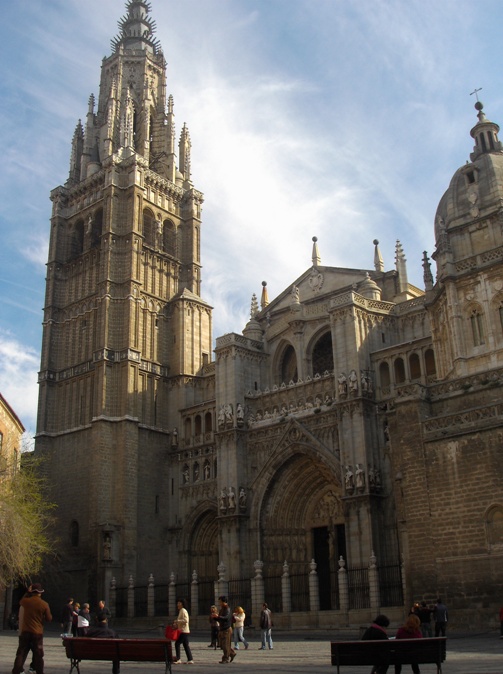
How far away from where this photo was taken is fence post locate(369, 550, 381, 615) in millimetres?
25609

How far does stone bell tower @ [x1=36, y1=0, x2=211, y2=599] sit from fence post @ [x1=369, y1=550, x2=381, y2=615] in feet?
46.0

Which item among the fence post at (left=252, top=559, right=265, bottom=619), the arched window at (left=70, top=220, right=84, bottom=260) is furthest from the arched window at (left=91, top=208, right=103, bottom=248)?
the fence post at (left=252, top=559, right=265, bottom=619)

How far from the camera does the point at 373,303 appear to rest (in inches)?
1326

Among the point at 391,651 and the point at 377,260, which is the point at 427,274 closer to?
the point at 377,260

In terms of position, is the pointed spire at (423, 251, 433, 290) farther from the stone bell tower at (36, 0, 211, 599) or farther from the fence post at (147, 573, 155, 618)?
the fence post at (147, 573, 155, 618)

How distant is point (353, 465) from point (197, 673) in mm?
18646

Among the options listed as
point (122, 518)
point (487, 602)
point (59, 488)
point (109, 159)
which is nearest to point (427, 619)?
point (487, 602)

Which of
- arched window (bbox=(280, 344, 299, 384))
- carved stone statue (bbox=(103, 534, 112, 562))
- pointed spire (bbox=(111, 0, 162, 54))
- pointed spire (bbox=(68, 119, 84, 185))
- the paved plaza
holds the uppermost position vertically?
pointed spire (bbox=(111, 0, 162, 54))

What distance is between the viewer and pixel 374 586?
85.0ft

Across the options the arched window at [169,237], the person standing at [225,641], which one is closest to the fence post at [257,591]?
the person standing at [225,641]

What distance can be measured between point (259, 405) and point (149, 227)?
14195mm

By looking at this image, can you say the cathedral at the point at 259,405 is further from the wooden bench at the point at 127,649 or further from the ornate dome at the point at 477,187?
the wooden bench at the point at 127,649

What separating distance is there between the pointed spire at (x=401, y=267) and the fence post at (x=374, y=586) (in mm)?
14590

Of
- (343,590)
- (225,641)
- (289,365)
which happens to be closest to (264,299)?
(289,365)
